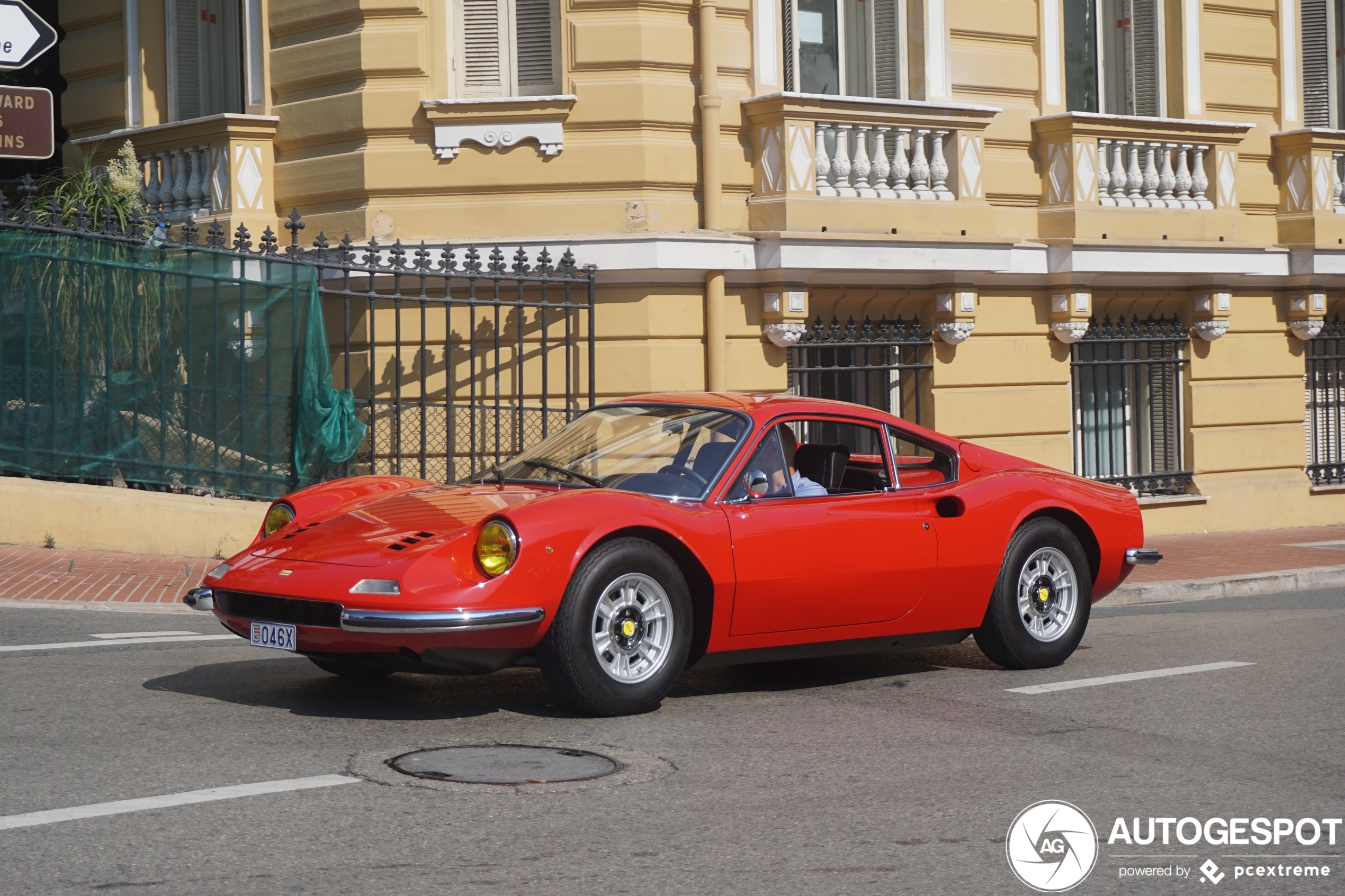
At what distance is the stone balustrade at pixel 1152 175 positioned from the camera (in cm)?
1608

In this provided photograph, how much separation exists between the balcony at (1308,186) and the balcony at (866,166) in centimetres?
437

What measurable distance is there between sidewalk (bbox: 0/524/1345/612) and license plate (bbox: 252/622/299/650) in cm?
374

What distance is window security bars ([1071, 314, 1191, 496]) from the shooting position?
55.2 ft

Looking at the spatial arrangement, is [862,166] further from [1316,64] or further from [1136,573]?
[1316,64]

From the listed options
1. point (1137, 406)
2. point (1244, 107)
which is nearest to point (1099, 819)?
point (1137, 406)

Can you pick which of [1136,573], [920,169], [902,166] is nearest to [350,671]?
[1136,573]

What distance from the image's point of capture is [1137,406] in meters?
17.3

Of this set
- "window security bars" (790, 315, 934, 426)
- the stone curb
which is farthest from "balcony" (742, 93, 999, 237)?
the stone curb

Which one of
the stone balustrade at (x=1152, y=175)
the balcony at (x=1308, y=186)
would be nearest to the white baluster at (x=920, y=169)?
the stone balustrade at (x=1152, y=175)

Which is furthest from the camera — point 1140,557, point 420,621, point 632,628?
point 1140,557

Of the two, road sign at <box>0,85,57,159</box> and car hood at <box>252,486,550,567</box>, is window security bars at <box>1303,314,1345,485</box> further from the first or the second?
road sign at <box>0,85,57,159</box>

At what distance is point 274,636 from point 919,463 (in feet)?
11.6

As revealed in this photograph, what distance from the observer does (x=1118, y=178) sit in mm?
16094

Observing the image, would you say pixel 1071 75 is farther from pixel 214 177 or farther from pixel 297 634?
pixel 297 634
